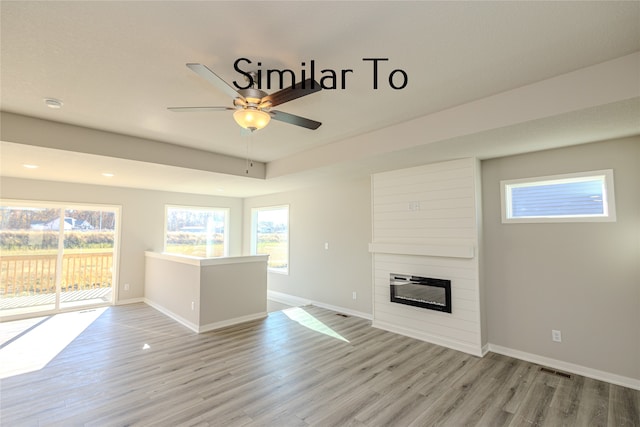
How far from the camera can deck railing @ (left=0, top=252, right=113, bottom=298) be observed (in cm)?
512

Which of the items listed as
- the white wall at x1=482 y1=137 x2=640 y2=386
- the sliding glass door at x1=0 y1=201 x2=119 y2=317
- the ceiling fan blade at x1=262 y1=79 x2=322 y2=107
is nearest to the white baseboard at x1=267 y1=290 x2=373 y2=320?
the white wall at x1=482 y1=137 x2=640 y2=386

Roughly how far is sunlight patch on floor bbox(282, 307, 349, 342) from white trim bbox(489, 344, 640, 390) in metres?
2.01

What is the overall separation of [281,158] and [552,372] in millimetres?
4443

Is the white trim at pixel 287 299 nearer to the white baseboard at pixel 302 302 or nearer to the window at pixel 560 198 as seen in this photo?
the white baseboard at pixel 302 302

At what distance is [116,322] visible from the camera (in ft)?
15.7

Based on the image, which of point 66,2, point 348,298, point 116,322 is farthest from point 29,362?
point 348,298

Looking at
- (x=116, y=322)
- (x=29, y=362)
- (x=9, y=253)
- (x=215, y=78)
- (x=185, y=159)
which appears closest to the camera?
(x=215, y=78)

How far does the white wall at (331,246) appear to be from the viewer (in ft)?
17.2

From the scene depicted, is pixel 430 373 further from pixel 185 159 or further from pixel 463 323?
pixel 185 159

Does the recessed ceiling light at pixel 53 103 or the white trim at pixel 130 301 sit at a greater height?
the recessed ceiling light at pixel 53 103

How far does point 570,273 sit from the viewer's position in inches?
129

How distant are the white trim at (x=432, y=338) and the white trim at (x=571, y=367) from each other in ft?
1.00

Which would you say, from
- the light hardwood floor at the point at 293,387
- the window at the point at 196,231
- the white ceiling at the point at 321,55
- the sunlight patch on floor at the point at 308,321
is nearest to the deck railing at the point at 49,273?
the window at the point at 196,231

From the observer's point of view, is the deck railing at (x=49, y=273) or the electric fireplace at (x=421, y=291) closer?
the electric fireplace at (x=421, y=291)
